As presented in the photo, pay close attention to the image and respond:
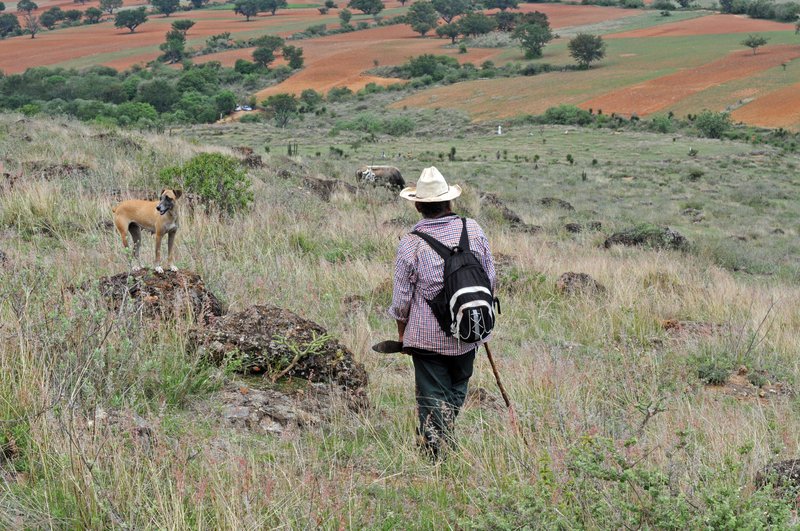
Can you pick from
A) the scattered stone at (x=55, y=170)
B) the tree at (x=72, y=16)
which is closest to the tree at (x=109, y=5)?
the tree at (x=72, y=16)

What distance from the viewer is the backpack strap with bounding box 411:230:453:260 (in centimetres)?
397

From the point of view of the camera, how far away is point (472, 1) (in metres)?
122

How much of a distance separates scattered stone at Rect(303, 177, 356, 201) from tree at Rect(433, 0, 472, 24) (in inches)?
4080

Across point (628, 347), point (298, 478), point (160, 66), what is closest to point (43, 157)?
point (628, 347)

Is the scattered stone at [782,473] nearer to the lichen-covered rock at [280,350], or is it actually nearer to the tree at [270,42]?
the lichen-covered rock at [280,350]

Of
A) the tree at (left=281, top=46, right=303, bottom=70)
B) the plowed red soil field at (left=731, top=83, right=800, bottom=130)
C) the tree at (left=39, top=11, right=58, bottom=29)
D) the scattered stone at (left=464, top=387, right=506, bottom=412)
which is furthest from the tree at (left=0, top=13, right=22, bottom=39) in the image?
the scattered stone at (left=464, top=387, right=506, bottom=412)

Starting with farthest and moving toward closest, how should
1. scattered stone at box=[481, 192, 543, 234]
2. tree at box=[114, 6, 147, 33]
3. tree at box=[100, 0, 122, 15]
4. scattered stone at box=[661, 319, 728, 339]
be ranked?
tree at box=[100, 0, 122, 15] < tree at box=[114, 6, 147, 33] < scattered stone at box=[481, 192, 543, 234] < scattered stone at box=[661, 319, 728, 339]

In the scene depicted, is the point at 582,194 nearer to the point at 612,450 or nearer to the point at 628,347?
the point at 628,347

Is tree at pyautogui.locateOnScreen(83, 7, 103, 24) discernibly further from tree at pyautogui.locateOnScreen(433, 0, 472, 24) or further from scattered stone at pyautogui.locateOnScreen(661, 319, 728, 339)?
scattered stone at pyautogui.locateOnScreen(661, 319, 728, 339)

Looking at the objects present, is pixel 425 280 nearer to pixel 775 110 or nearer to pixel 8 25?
pixel 775 110

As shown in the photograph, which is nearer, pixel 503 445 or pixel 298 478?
pixel 298 478

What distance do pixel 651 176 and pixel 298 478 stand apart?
28405mm

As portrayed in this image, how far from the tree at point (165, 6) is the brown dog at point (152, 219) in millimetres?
130870

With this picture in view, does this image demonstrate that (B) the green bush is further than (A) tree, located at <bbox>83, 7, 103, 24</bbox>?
No
